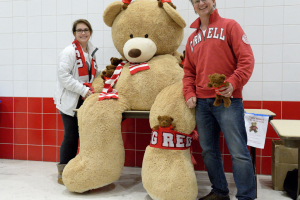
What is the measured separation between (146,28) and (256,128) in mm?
1244

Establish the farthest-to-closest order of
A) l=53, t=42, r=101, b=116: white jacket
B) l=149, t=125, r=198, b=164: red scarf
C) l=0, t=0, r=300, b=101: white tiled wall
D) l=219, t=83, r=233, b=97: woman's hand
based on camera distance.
Result: l=0, t=0, r=300, b=101: white tiled wall → l=53, t=42, r=101, b=116: white jacket → l=149, t=125, r=198, b=164: red scarf → l=219, t=83, r=233, b=97: woman's hand

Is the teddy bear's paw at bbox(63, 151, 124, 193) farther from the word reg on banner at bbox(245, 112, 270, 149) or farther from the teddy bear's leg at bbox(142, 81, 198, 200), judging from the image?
the word reg on banner at bbox(245, 112, 270, 149)

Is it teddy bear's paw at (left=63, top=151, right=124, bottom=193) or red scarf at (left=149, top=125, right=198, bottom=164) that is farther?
teddy bear's paw at (left=63, top=151, right=124, bottom=193)

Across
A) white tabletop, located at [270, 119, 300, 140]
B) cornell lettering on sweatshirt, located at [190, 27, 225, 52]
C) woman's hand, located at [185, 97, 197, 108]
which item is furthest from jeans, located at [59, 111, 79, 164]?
white tabletop, located at [270, 119, 300, 140]

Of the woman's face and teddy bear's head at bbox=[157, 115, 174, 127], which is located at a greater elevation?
the woman's face

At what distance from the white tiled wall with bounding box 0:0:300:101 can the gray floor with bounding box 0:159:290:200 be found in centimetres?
88

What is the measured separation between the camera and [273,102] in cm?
282

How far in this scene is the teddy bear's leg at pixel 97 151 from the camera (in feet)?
7.29

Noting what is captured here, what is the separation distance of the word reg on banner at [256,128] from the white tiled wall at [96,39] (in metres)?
0.67

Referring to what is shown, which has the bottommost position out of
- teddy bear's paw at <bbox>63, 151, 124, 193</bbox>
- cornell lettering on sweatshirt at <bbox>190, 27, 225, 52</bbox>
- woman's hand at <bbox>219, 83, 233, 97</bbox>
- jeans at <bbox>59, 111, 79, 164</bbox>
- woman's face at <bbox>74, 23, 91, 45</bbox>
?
teddy bear's paw at <bbox>63, 151, 124, 193</bbox>

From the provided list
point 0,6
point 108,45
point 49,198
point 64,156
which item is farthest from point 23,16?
point 49,198

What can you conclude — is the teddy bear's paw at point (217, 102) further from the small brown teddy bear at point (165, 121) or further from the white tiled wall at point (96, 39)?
the white tiled wall at point (96, 39)

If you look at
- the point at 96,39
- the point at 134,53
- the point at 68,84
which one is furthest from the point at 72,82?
the point at 96,39

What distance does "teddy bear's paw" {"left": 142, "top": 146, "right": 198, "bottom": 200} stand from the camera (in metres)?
1.98
